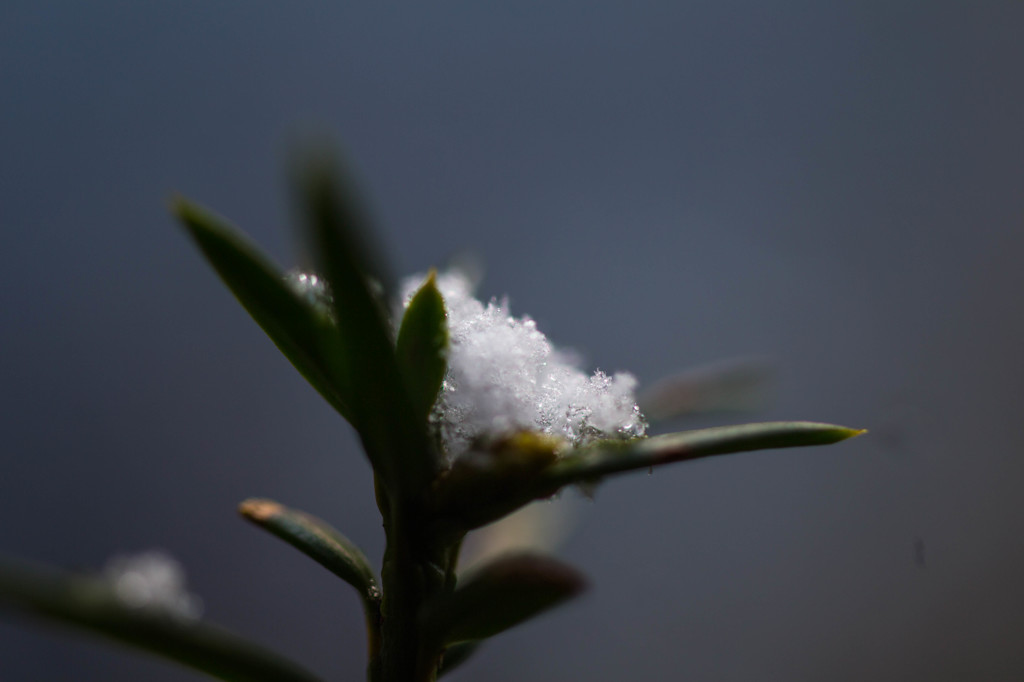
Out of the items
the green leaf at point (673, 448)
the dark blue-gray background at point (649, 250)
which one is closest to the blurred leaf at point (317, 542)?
the green leaf at point (673, 448)

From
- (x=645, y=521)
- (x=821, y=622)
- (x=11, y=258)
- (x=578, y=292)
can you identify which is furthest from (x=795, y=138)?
(x=11, y=258)

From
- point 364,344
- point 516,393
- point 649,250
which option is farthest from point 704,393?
point 649,250

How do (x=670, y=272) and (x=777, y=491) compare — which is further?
(x=670, y=272)

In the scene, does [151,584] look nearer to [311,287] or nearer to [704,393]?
[311,287]

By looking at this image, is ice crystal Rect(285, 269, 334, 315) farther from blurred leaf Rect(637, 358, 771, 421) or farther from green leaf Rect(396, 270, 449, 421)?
blurred leaf Rect(637, 358, 771, 421)

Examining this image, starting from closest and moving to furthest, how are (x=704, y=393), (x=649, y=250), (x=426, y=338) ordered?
(x=426, y=338)
(x=704, y=393)
(x=649, y=250)

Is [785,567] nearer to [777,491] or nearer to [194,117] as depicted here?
[777,491]
